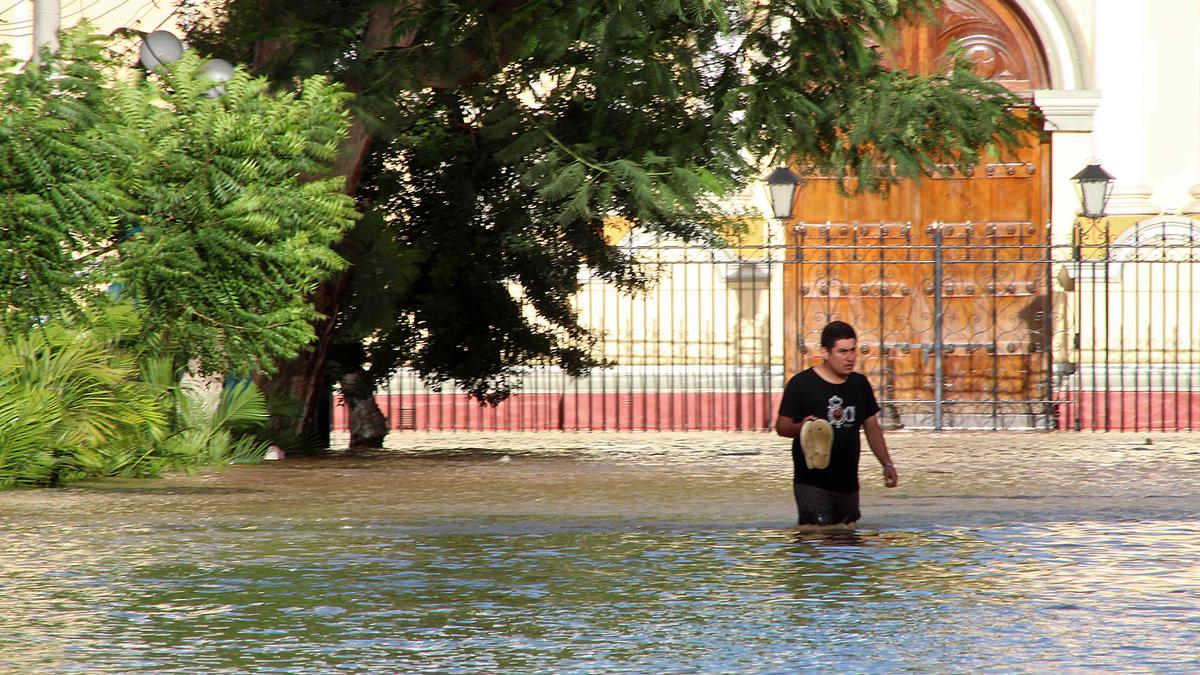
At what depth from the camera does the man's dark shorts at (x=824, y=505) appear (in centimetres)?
998

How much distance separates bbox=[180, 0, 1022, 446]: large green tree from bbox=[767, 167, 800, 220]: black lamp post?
347 cm

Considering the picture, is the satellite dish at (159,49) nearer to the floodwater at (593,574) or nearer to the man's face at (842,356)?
the floodwater at (593,574)

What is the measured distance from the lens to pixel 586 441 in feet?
61.0

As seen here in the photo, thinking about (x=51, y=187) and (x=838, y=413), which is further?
(x=51, y=187)

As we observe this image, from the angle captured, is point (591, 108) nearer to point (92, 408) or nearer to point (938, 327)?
point (92, 408)

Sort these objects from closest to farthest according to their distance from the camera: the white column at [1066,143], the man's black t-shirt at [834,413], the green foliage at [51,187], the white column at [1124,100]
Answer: the man's black t-shirt at [834,413]
the green foliage at [51,187]
the white column at [1066,143]
the white column at [1124,100]

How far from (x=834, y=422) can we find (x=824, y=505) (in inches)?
18.8

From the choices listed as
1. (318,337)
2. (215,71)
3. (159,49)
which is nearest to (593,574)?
(215,71)

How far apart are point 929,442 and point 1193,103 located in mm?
6808

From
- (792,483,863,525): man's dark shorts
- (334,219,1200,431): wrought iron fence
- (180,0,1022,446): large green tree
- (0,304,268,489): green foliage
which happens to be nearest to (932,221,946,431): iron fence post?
(334,219,1200,431): wrought iron fence

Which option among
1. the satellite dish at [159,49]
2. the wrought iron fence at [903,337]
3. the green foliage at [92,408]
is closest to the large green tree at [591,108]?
the satellite dish at [159,49]

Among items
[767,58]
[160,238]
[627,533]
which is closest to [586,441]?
[767,58]

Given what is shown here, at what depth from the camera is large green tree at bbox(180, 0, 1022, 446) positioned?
43.7 ft

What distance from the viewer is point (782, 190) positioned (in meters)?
19.9
